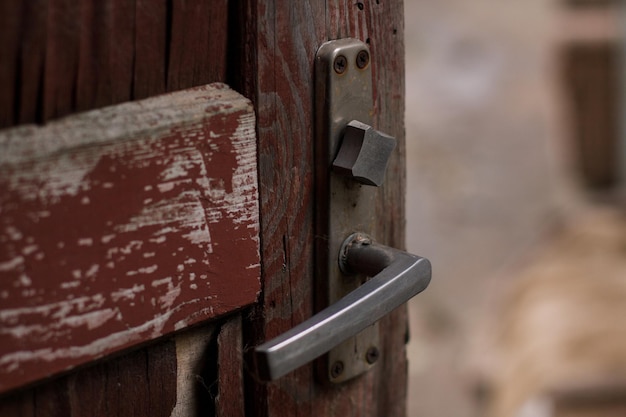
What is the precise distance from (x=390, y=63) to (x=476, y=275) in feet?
13.2

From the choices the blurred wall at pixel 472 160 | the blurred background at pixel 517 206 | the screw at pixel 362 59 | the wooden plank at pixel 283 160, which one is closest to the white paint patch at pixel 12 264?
the wooden plank at pixel 283 160

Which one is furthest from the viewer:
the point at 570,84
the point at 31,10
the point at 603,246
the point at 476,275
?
the point at 570,84

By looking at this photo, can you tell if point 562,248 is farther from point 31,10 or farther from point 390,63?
point 31,10

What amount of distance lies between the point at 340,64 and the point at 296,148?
0.26 feet

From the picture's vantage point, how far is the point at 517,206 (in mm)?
5320

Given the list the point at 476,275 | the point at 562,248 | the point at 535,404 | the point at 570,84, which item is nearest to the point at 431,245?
the point at 476,275

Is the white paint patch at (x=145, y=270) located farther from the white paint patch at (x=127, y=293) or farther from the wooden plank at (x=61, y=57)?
the wooden plank at (x=61, y=57)

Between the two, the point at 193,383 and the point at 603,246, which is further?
the point at 603,246

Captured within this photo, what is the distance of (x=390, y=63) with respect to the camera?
0.84 metres

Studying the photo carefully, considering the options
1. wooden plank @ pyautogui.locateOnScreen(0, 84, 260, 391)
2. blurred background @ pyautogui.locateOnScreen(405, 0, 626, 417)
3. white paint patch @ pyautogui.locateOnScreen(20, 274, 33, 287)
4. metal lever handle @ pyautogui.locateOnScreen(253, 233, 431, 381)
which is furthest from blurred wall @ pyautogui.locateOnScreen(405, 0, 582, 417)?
white paint patch @ pyautogui.locateOnScreen(20, 274, 33, 287)

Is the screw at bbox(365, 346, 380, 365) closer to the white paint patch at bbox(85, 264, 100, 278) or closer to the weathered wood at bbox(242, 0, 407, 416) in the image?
the weathered wood at bbox(242, 0, 407, 416)

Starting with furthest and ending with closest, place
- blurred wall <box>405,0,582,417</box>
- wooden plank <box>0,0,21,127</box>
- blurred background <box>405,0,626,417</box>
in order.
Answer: blurred wall <box>405,0,582,417</box>, blurred background <box>405,0,626,417</box>, wooden plank <box>0,0,21,127</box>

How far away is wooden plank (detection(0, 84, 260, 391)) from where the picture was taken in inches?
23.5

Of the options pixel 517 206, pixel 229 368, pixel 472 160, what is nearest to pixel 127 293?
pixel 229 368
